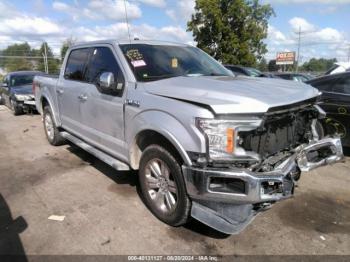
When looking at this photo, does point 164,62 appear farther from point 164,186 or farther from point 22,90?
point 22,90

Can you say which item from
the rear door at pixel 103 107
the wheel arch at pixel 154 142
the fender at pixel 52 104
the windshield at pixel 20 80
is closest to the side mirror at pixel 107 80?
the rear door at pixel 103 107

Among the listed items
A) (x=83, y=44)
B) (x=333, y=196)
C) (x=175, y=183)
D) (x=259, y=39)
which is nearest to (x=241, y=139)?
(x=175, y=183)

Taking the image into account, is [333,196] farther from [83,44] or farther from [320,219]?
[83,44]

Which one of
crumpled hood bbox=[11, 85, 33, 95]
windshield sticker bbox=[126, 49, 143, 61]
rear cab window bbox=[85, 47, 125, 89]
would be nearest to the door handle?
rear cab window bbox=[85, 47, 125, 89]

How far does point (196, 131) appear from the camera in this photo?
126 inches

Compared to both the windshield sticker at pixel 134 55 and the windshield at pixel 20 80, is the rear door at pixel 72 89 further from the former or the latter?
the windshield at pixel 20 80

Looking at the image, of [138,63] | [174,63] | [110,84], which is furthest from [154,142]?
[174,63]

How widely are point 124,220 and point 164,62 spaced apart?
79.3 inches

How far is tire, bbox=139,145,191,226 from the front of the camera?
3521 mm

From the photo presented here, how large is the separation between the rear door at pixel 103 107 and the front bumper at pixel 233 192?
4.66 ft

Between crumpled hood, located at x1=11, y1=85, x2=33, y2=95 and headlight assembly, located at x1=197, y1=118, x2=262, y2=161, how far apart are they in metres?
10.8

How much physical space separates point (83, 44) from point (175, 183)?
10.6ft

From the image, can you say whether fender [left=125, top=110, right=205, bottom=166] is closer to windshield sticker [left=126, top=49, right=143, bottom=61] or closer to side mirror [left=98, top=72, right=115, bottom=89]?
side mirror [left=98, top=72, right=115, bottom=89]

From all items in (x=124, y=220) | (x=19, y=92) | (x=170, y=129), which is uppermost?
(x=170, y=129)
